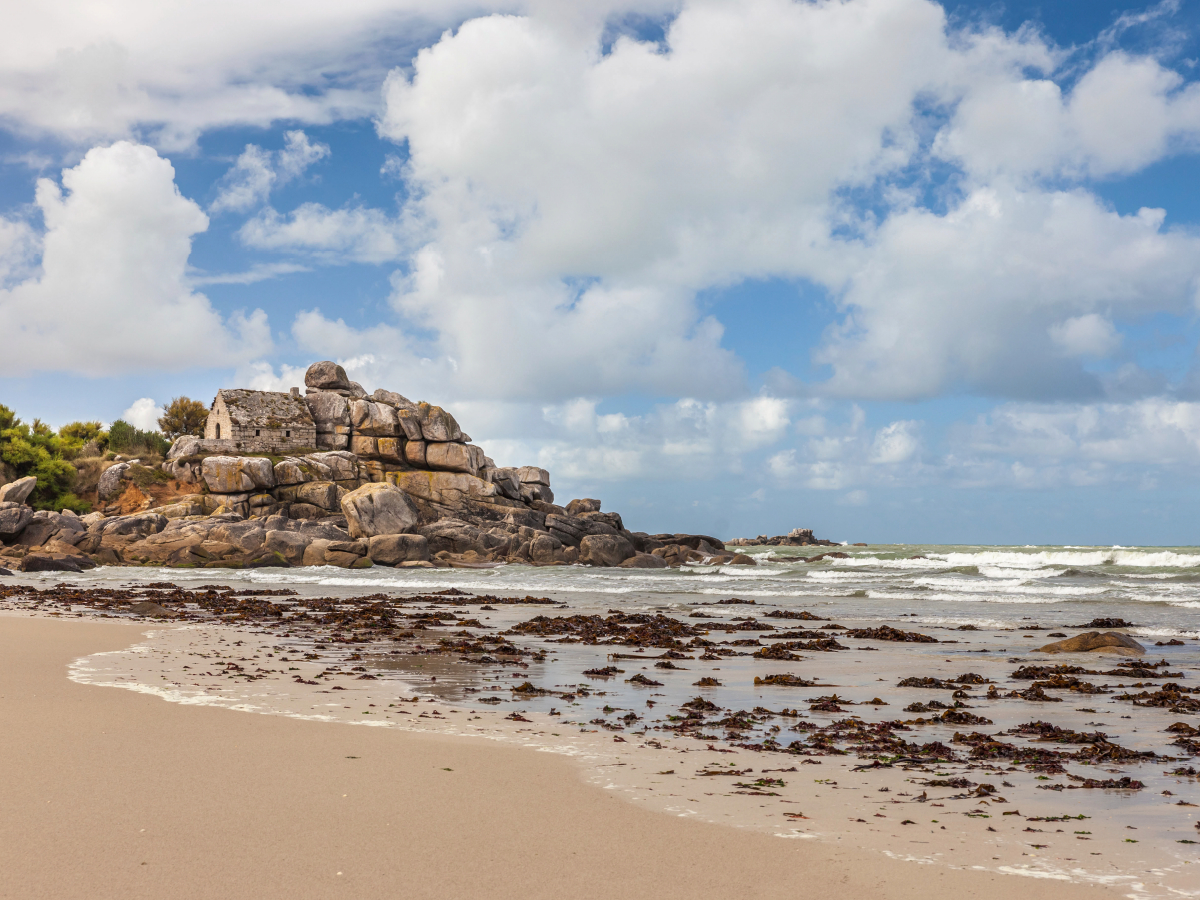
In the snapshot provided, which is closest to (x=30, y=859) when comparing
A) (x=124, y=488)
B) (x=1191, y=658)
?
(x=1191, y=658)

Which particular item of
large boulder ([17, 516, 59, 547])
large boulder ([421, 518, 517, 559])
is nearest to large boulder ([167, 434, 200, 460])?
large boulder ([17, 516, 59, 547])

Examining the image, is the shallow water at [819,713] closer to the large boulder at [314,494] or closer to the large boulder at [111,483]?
the large boulder at [314,494]

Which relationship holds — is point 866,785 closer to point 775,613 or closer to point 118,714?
point 118,714

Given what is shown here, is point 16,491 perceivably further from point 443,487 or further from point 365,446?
point 443,487

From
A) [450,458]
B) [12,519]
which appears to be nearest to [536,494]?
[450,458]

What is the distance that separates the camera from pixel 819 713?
28.1 ft

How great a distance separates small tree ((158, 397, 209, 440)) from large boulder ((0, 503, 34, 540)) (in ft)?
123

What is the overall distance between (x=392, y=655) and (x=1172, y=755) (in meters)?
9.58

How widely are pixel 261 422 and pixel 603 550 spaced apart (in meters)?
25.7

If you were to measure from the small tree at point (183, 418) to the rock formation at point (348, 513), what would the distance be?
23.0 metres

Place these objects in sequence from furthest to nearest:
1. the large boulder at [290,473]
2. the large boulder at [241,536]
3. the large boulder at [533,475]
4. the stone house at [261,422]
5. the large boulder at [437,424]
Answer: the large boulder at [533,475] < the large boulder at [437,424] < the stone house at [261,422] < the large boulder at [290,473] < the large boulder at [241,536]

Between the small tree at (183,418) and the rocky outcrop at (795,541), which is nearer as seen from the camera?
the small tree at (183,418)

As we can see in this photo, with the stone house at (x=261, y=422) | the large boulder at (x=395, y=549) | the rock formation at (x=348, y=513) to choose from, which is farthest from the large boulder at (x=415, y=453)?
the large boulder at (x=395, y=549)

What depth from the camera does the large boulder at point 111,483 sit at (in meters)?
49.1
